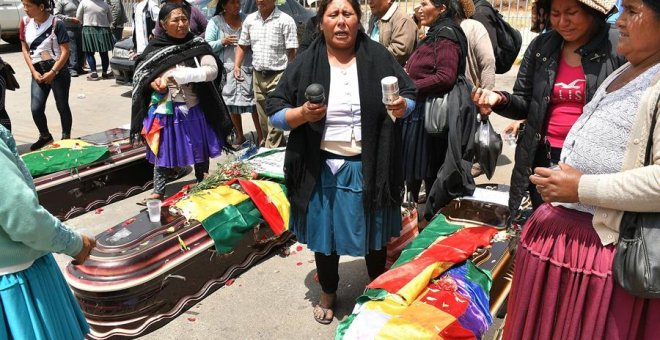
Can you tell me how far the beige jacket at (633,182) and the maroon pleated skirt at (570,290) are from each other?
0.13 metres

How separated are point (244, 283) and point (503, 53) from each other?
3167 millimetres

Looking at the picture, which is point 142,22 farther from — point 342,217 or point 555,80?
point 555,80

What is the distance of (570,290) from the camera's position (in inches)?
81.5

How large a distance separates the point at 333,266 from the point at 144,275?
3.81 feet

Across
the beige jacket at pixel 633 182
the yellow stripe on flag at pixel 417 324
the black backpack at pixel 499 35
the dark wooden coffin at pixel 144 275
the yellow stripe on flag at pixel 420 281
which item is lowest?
the dark wooden coffin at pixel 144 275

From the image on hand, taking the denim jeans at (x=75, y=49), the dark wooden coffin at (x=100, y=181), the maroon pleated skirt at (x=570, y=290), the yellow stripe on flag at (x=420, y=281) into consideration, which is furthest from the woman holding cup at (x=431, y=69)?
the denim jeans at (x=75, y=49)

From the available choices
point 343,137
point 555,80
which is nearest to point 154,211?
point 343,137

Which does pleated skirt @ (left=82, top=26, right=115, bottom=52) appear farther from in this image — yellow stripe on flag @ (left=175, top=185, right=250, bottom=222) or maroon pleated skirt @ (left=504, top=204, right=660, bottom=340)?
maroon pleated skirt @ (left=504, top=204, right=660, bottom=340)

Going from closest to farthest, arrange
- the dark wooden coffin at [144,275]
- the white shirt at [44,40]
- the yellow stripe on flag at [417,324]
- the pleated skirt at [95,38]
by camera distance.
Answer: the yellow stripe on flag at [417,324]
the dark wooden coffin at [144,275]
the white shirt at [44,40]
the pleated skirt at [95,38]

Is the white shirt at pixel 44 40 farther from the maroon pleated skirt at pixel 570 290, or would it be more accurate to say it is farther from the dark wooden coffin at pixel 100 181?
the maroon pleated skirt at pixel 570 290

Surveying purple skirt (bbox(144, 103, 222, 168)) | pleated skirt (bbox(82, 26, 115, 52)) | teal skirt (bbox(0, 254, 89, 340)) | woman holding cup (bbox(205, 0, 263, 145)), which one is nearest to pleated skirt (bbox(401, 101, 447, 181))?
purple skirt (bbox(144, 103, 222, 168))

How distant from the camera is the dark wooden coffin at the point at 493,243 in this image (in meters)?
3.20

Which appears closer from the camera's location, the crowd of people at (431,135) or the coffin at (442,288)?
the crowd of people at (431,135)

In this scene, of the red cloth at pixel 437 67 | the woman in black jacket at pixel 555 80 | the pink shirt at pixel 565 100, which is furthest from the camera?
the red cloth at pixel 437 67
